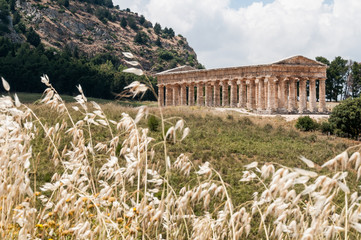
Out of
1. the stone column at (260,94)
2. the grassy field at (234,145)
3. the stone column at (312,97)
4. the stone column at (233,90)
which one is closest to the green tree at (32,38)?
the stone column at (233,90)

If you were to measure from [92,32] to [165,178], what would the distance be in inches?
4646

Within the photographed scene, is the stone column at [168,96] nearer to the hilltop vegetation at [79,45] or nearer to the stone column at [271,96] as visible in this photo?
the hilltop vegetation at [79,45]

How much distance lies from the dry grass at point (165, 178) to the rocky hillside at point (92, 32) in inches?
2927

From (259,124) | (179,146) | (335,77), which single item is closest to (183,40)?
(335,77)

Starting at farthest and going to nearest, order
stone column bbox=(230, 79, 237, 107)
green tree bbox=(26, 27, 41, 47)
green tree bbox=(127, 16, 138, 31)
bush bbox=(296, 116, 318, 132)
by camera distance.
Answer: green tree bbox=(127, 16, 138, 31), green tree bbox=(26, 27, 41, 47), stone column bbox=(230, 79, 237, 107), bush bbox=(296, 116, 318, 132)

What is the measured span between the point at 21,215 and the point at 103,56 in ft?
333

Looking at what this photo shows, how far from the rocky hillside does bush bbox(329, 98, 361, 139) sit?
69471 millimetres

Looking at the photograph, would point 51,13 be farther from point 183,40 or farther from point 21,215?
point 21,215

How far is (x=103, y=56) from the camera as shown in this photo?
10075 cm

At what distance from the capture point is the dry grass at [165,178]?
2.28 metres

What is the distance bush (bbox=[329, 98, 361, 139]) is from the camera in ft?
102

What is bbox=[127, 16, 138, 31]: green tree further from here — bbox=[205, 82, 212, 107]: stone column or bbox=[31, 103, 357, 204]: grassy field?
bbox=[31, 103, 357, 204]: grassy field

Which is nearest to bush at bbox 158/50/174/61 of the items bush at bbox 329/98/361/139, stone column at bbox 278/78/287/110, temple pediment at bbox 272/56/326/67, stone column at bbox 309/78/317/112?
stone column at bbox 278/78/287/110

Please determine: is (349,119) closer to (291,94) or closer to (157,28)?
(291,94)
